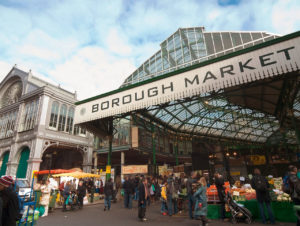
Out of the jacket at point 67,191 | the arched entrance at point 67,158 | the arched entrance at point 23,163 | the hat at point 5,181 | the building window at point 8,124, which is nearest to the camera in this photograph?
the hat at point 5,181

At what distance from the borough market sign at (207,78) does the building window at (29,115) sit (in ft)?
54.6

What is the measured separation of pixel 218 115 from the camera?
76.3 ft

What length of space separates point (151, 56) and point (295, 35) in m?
20.5

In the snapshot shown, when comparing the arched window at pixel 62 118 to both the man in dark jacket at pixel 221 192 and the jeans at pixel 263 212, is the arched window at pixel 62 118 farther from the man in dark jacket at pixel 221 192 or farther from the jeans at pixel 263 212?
the jeans at pixel 263 212

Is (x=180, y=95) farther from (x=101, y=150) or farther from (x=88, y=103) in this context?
(x=101, y=150)

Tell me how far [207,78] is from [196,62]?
1414 cm

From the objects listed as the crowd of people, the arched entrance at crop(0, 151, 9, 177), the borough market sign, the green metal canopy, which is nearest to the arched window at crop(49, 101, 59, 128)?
the arched entrance at crop(0, 151, 9, 177)

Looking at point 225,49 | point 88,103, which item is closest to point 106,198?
point 88,103

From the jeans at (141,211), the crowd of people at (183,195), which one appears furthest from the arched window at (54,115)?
the jeans at (141,211)

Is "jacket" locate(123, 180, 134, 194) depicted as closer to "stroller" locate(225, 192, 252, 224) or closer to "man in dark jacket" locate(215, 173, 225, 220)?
"man in dark jacket" locate(215, 173, 225, 220)

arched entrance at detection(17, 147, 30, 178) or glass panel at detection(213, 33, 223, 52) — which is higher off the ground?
glass panel at detection(213, 33, 223, 52)

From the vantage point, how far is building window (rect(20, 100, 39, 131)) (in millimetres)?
24352

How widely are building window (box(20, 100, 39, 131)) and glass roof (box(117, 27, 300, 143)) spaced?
13399 mm

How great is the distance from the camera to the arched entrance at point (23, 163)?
2258 centimetres
